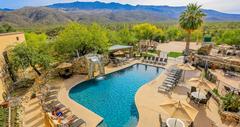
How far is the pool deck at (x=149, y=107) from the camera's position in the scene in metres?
12.3

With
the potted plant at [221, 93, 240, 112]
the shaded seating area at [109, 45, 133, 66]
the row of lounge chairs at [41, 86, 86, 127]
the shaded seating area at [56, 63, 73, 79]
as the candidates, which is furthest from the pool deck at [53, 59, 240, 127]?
the shaded seating area at [109, 45, 133, 66]

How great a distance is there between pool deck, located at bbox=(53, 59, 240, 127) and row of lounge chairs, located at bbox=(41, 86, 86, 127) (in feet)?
1.76

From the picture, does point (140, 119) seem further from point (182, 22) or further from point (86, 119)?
point (182, 22)

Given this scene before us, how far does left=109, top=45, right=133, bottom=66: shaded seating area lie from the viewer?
26.8 meters

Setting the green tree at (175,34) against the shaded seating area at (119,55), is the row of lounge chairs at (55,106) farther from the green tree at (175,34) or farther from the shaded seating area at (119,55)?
the green tree at (175,34)

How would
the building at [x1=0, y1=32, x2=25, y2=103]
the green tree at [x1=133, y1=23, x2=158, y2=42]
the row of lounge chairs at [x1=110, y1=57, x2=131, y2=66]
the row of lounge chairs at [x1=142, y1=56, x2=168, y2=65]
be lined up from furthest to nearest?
1. the green tree at [x1=133, y1=23, x2=158, y2=42]
2. the row of lounge chairs at [x1=142, y1=56, x2=168, y2=65]
3. the row of lounge chairs at [x1=110, y1=57, x2=131, y2=66]
4. the building at [x1=0, y1=32, x2=25, y2=103]

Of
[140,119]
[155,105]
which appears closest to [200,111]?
[155,105]

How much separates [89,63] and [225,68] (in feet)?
59.5

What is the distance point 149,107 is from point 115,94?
4.15m

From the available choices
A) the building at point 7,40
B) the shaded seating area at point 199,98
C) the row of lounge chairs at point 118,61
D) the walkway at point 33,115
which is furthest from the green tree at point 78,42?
the shaded seating area at point 199,98

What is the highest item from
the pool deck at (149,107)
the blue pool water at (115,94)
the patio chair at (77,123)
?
the patio chair at (77,123)

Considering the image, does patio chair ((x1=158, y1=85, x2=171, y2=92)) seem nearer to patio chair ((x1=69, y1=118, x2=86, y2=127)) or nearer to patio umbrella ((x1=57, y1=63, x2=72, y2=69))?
patio chair ((x1=69, y1=118, x2=86, y2=127))

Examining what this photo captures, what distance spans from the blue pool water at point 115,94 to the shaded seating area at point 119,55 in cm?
263

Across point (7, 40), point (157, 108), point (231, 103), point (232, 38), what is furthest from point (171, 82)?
point (232, 38)
